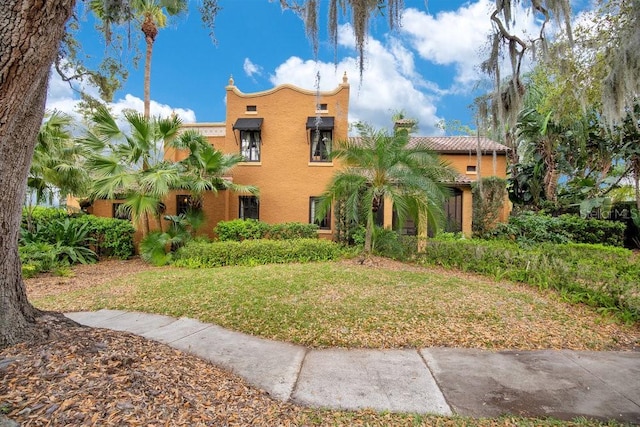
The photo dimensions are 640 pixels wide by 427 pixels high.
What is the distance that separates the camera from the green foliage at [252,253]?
10.5 m

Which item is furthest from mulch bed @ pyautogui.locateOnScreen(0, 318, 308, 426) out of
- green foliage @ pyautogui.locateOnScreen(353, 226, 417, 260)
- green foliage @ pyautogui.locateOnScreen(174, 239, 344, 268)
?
green foliage @ pyautogui.locateOnScreen(353, 226, 417, 260)

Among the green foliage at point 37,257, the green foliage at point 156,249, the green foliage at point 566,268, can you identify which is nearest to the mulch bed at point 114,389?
the green foliage at point 566,268

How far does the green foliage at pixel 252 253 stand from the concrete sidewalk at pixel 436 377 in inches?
223

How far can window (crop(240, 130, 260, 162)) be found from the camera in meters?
14.7

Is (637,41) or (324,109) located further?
(324,109)

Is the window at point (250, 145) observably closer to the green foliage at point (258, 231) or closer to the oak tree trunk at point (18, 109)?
the green foliage at point (258, 231)

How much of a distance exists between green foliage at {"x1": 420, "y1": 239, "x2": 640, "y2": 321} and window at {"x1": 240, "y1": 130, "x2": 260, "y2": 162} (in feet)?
27.6

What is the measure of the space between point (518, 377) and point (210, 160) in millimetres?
10430

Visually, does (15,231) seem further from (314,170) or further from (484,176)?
(484,176)

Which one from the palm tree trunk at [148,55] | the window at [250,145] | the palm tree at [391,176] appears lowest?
the palm tree at [391,176]

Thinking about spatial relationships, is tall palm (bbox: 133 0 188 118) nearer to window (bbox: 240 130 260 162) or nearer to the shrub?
window (bbox: 240 130 260 162)

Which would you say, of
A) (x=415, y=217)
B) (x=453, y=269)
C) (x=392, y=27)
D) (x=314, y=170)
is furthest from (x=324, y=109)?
(x=392, y=27)

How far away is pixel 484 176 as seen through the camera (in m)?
14.5

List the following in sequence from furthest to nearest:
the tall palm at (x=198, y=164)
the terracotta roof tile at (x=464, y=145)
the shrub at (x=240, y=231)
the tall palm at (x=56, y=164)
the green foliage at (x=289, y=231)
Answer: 1. the terracotta roof tile at (x=464, y=145)
2. the green foliage at (x=289, y=231)
3. the shrub at (x=240, y=231)
4. the tall palm at (x=198, y=164)
5. the tall palm at (x=56, y=164)
